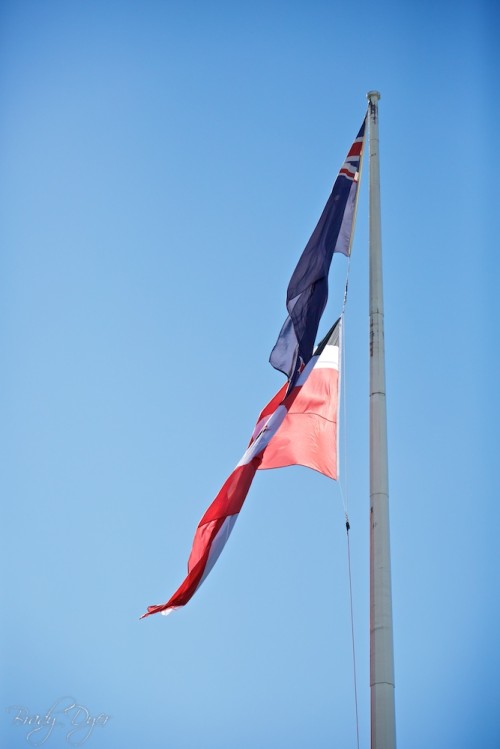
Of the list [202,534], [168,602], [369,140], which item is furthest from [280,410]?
[369,140]

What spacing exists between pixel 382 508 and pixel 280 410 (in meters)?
2.63

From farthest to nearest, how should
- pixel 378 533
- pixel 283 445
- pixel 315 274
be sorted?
pixel 283 445 < pixel 315 274 < pixel 378 533

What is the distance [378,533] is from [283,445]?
2.78 meters

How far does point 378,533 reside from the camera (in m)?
12.0

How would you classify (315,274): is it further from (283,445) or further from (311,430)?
(283,445)

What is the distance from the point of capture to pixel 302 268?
47.9ft

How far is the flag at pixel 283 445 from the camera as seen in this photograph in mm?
13734

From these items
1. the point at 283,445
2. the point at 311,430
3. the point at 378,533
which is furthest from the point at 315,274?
the point at 378,533

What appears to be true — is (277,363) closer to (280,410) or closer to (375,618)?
(280,410)

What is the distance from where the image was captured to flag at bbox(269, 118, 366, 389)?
1373 cm

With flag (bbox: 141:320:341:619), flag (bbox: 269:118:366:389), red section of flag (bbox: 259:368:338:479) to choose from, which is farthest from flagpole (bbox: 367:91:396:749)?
red section of flag (bbox: 259:368:338:479)

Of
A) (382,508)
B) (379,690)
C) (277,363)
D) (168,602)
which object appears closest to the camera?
(379,690)

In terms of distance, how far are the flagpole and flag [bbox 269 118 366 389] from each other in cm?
56

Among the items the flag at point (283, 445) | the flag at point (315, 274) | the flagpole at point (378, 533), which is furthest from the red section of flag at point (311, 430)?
the flagpole at point (378, 533)
